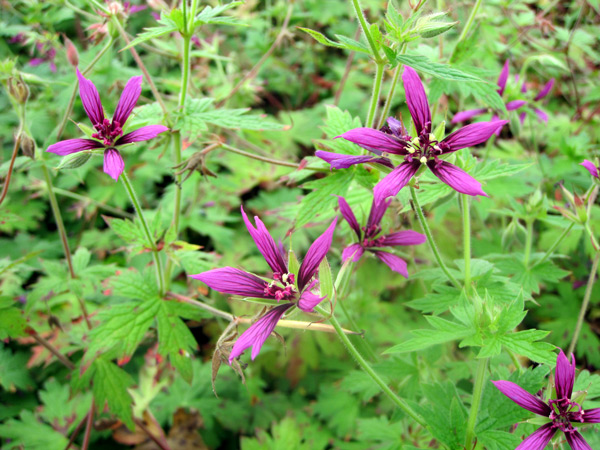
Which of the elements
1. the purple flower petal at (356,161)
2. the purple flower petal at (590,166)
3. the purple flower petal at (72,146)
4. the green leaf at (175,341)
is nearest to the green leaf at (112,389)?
the green leaf at (175,341)

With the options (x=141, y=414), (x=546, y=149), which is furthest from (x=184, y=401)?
(x=546, y=149)

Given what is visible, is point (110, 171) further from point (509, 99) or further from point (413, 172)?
point (509, 99)

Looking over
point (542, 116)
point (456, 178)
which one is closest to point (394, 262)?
point (456, 178)

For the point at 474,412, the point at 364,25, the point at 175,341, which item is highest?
the point at 364,25

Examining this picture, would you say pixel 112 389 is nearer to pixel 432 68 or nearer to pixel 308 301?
pixel 308 301

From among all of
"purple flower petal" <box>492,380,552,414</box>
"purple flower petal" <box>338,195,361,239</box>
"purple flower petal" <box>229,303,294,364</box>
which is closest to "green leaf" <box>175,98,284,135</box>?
"purple flower petal" <box>338,195,361,239</box>

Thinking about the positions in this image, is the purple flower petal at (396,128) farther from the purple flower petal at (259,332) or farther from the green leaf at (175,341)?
the green leaf at (175,341)
